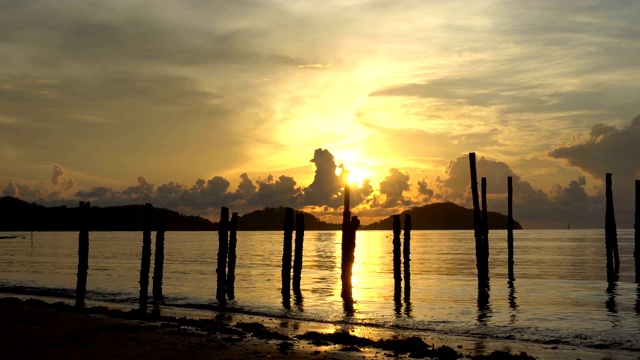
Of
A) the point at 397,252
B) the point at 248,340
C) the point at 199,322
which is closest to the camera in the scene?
the point at 248,340

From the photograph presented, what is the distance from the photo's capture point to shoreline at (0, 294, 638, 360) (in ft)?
51.7

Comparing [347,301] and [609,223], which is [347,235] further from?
[609,223]

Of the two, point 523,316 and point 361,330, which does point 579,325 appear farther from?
point 361,330

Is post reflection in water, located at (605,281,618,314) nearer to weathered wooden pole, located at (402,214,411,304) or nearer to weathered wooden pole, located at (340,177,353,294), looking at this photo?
weathered wooden pole, located at (402,214,411,304)

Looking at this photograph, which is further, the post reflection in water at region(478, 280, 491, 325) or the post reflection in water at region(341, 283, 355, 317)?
the post reflection in water at region(341, 283, 355, 317)

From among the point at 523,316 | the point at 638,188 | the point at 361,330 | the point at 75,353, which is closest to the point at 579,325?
A: the point at 523,316

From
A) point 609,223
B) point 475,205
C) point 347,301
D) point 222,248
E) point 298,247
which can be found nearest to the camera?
point 222,248

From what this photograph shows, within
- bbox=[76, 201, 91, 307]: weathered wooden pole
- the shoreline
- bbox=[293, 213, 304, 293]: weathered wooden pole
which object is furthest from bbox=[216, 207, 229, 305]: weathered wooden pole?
the shoreline

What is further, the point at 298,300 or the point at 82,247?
the point at 298,300

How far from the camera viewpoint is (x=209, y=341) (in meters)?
17.5

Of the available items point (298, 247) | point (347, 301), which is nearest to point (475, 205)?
point (347, 301)

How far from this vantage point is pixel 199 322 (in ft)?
72.1

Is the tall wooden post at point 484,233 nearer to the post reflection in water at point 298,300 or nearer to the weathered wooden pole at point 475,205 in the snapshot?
the weathered wooden pole at point 475,205

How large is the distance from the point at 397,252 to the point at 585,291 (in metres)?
15.4
